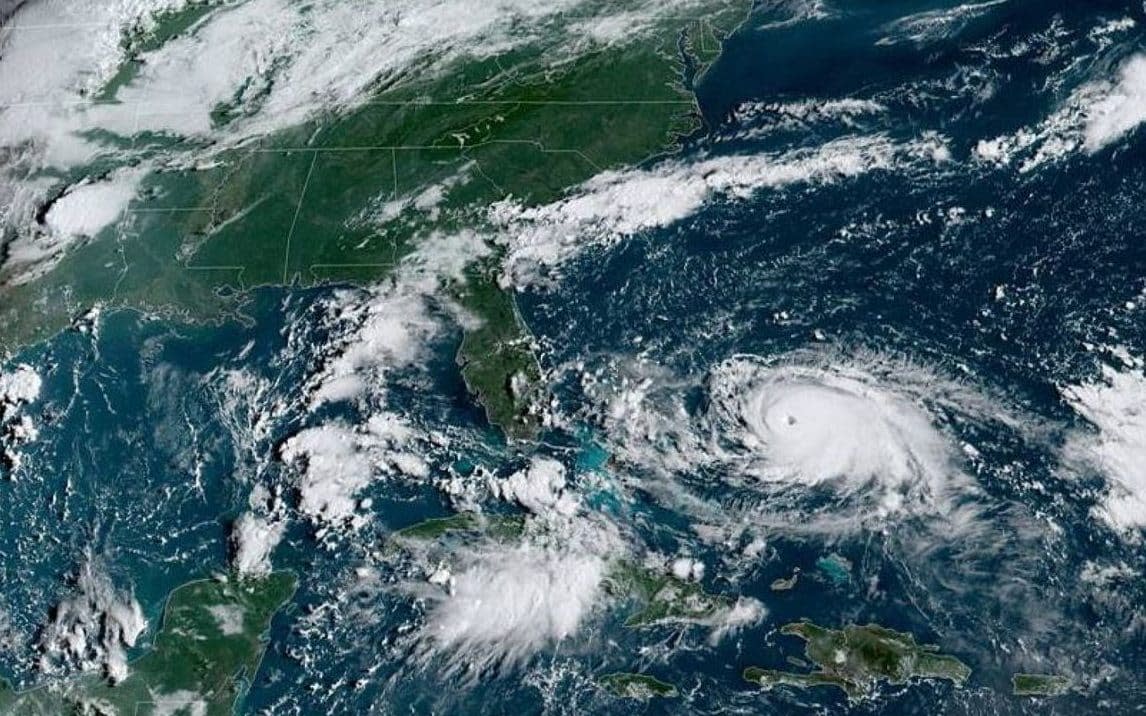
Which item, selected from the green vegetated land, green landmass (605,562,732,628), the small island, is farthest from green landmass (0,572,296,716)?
the small island

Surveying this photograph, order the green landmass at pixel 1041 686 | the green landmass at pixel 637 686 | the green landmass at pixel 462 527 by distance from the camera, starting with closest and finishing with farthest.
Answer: the green landmass at pixel 1041 686, the green landmass at pixel 637 686, the green landmass at pixel 462 527

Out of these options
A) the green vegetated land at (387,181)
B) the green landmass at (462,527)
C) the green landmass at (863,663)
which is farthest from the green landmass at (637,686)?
the green vegetated land at (387,181)

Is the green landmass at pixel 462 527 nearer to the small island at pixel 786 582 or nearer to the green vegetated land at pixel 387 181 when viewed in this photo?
the green vegetated land at pixel 387 181

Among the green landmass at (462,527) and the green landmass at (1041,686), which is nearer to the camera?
the green landmass at (1041,686)

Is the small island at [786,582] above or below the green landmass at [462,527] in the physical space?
below

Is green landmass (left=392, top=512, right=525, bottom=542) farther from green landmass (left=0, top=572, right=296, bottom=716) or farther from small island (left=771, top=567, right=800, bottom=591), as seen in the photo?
small island (left=771, top=567, right=800, bottom=591)

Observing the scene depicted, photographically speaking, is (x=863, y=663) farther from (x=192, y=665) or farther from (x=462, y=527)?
(x=192, y=665)
